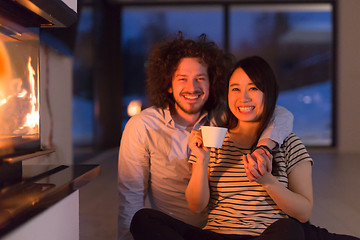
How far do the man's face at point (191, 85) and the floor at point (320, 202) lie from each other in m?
0.92

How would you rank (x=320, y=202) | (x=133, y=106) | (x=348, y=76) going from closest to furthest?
(x=320, y=202) < (x=348, y=76) < (x=133, y=106)

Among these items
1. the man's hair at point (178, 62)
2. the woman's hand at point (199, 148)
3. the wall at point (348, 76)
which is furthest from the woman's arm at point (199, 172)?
the wall at point (348, 76)

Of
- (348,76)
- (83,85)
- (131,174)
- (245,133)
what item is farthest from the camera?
(348,76)

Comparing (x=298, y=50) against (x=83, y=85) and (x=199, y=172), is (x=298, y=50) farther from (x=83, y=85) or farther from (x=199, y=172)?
(x=199, y=172)

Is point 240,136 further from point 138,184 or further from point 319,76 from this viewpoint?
point 319,76

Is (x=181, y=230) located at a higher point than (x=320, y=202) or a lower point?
higher

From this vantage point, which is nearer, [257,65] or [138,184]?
[257,65]

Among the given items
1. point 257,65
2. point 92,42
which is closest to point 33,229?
point 257,65

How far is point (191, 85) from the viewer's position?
5.78ft

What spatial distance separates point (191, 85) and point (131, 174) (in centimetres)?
53

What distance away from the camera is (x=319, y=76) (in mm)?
6430

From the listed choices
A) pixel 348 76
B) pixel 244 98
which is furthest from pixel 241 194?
pixel 348 76

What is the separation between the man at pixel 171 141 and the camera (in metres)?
1.76

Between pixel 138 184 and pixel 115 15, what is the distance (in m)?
5.08
